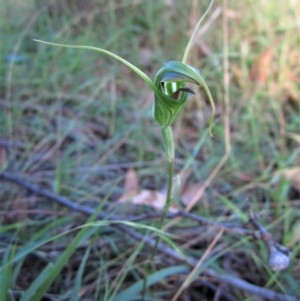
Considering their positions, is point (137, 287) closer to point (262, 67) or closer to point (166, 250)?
point (166, 250)

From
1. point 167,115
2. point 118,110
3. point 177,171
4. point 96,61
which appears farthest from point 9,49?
point 167,115

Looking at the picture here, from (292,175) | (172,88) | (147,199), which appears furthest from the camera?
(292,175)

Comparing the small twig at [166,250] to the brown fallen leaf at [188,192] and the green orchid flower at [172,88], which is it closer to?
the brown fallen leaf at [188,192]

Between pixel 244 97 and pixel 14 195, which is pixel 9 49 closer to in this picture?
pixel 14 195

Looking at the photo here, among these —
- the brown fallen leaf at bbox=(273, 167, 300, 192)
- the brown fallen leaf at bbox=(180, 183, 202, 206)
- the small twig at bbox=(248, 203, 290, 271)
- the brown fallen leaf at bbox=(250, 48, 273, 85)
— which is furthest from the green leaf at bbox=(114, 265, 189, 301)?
the brown fallen leaf at bbox=(250, 48, 273, 85)

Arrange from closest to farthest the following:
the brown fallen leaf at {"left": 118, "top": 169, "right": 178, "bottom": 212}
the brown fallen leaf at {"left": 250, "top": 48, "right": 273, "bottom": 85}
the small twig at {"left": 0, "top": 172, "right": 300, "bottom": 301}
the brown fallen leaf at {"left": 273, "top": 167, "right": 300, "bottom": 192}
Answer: the small twig at {"left": 0, "top": 172, "right": 300, "bottom": 301} < the brown fallen leaf at {"left": 118, "top": 169, "right": 178, "bottom": 212} < the brown fallen leaf at {"left": 273, "top": 167, "right": 300, "bottom": 192} < the brown fallen leaf at {"left": 250, "top": 48, "right": 273, "bottom": 85}

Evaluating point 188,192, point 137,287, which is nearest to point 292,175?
point 188,192

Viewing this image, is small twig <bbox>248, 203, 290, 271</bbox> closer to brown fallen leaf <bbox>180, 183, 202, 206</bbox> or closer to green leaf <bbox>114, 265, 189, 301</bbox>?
green leaf <bbox>114, 265, 189, 301</bbox>

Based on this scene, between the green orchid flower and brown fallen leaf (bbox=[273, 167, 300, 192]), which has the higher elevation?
the green orchid flower
